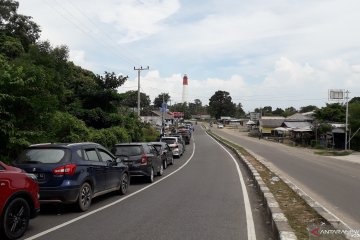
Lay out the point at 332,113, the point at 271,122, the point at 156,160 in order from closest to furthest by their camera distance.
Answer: the point at 156,160 → the point at 332,113 → the point at 271,122

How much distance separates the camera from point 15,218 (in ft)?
24.0

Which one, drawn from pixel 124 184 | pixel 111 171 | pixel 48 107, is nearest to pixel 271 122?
pixel 48 107

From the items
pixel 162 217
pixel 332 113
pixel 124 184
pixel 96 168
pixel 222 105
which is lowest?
pixel 162 217

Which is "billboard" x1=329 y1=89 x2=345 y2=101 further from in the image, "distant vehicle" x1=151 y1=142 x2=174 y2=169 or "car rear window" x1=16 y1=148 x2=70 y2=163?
"car rear window" x1=16 y1=148 x2=70 y2=163

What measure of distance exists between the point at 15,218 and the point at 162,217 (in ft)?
9.84

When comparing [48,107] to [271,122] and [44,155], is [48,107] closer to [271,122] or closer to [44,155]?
[44,155]

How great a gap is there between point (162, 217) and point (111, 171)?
122 inches

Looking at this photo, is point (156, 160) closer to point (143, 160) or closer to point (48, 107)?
point (143, 160)

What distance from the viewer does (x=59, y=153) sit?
9.85 meters

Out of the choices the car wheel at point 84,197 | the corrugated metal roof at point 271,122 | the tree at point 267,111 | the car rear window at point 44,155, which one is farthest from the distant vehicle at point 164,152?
the tree at point 267,111

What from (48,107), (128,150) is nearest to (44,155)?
(48,107)

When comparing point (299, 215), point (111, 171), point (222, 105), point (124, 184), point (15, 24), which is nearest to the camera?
point (299, 215)

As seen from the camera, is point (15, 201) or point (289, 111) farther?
point (289, 111)

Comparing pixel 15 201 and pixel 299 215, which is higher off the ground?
pixel 15 201
